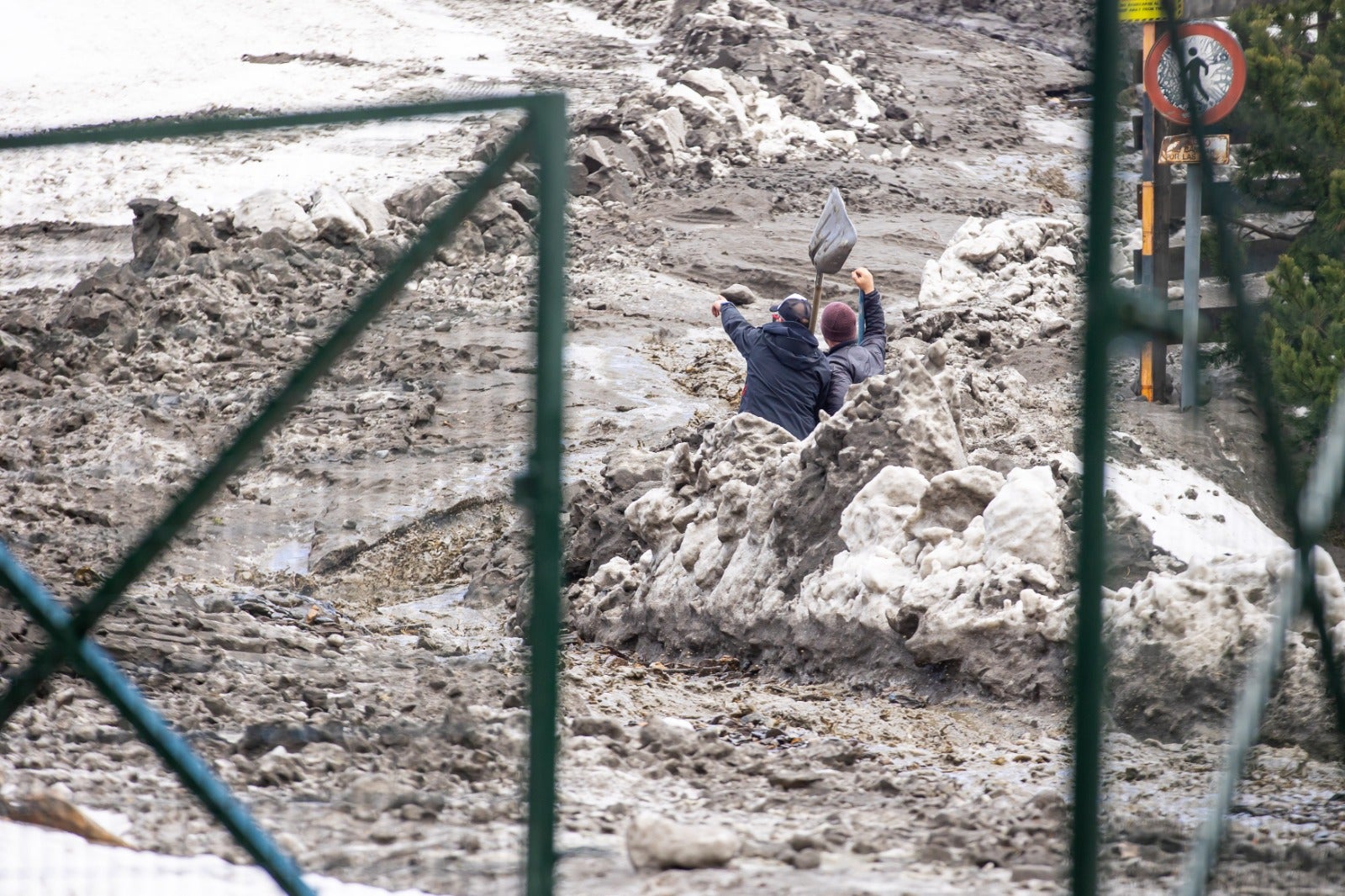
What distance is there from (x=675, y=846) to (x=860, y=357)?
474 centimetres

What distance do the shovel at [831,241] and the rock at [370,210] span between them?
205 inches

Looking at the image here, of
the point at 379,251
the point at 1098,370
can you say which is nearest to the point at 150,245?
the point at 379,251

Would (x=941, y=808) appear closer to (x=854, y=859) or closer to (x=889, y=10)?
(x=854, y=859)

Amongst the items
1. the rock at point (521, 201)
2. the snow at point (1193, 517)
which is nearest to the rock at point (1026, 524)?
the snow at point (1193, 517)

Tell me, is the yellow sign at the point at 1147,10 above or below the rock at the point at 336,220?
above

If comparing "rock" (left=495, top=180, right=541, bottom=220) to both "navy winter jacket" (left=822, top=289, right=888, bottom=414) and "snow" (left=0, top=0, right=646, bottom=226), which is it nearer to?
"navy winter jacket" (left=822, top=289, right=888, bottom=414)

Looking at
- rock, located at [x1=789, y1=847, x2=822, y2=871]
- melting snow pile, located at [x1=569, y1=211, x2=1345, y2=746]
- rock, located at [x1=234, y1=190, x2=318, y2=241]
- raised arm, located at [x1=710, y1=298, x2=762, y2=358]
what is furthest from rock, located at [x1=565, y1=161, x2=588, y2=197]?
rock, located at [x1=789, y1=847, x2=822, y2=871]

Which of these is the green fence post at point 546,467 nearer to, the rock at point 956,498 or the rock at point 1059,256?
the rock at point 956,498

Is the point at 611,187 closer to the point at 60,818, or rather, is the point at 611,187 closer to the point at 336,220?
the point at 336,220

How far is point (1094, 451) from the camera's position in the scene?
5.79 feet

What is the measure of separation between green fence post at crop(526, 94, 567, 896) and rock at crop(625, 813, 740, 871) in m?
0.50

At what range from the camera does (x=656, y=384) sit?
31.5 ft

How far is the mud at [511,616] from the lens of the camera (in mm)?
1943

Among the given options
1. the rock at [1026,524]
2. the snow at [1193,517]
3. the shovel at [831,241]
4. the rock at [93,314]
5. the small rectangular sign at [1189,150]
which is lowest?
the rock at [1026,524]
